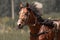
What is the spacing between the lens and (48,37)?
8719 mm

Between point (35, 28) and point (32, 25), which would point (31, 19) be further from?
point (35, 28)

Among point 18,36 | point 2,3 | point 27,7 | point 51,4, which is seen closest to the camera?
point 27,7

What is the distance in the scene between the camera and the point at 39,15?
884cm

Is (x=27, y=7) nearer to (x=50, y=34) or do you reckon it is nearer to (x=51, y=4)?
(x=50, y=34)

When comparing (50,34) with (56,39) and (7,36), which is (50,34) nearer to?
(56,39)

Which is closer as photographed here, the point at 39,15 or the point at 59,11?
the point at 39,15

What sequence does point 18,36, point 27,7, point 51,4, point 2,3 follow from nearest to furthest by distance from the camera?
1. point 27,7
2. point 18,36
3. point 2,3
4. point 51,4

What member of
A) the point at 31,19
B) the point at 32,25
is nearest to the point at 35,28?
the point at 32,25

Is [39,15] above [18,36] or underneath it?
above

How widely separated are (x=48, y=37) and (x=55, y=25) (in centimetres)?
39

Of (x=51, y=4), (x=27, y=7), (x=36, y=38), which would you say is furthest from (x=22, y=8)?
(x=51, y=4)

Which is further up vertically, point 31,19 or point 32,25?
point 31,19

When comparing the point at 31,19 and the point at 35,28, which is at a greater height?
the point at 31,19

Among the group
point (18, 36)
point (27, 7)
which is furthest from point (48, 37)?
point (18, 36)
